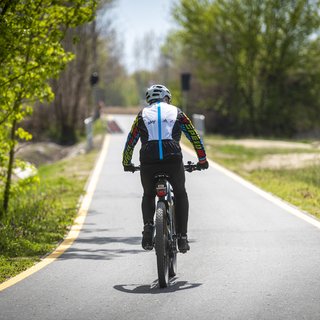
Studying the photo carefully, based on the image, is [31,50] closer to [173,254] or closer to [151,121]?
[151,121]

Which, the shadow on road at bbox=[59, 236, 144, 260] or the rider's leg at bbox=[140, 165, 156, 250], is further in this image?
the shadow on road at bbox=[59, 236, 144, 260]

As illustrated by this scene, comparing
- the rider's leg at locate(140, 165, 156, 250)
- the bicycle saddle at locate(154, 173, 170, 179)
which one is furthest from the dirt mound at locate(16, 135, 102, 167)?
the bicycle saddle at locate(154, 173, 170, 179)

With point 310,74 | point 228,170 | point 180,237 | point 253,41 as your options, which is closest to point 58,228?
point 180,237

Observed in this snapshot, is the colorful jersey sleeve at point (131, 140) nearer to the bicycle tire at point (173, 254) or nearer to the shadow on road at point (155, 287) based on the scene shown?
the bicycle tire at point (173, 254)

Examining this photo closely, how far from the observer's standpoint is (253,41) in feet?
95.5

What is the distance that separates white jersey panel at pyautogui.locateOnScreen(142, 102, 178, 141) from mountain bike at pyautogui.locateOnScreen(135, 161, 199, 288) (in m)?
0.40

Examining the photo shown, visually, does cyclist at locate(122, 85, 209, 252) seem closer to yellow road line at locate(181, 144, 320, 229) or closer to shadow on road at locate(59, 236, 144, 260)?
shadow on road at locate(59, 236, 144, 260)

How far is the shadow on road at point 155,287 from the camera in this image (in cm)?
461

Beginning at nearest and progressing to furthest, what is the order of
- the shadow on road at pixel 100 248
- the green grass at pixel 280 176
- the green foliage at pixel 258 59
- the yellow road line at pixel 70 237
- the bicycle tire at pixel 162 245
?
1. the bicycle tire at pixel 162 245
2. the yellow road line at pixel 70 237
3. the shadow on road at pixel 100 248
4. the green grass at pixel 280 176
5. the green foliage at pixel 258 59

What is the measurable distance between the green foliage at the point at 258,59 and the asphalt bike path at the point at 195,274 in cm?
2252

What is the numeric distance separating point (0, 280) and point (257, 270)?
2714 mm

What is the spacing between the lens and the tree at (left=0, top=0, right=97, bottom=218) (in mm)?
7555

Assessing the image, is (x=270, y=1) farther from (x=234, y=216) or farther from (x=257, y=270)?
(x=257, y=270)

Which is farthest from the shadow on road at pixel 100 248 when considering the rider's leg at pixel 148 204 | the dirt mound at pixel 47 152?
the dirt mound at pixel 47 152
